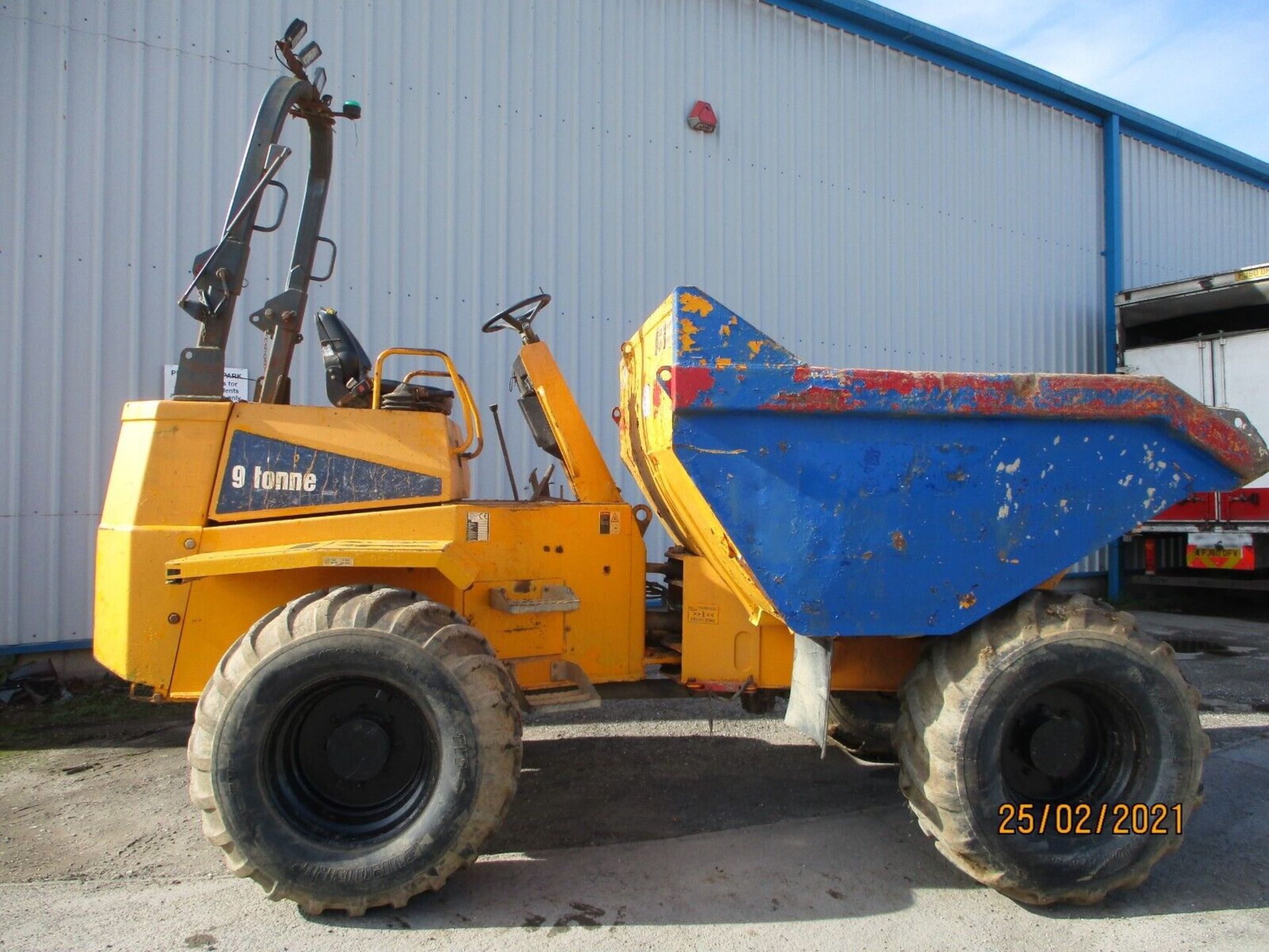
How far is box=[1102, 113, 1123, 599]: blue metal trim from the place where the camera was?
11.6 metres

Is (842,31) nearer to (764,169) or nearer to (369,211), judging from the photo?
(764,169)

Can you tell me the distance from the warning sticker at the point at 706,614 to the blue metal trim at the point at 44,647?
4.92 meters

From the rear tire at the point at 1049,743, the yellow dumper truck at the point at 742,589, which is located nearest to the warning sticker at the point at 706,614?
the yellow dumper truck at the point at 742,589

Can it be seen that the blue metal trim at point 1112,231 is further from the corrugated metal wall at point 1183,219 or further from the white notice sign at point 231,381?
the white notice sign at point 231,381

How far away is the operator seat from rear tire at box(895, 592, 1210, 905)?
2.54 m

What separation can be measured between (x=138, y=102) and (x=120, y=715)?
182 inches

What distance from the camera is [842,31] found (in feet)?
31.5

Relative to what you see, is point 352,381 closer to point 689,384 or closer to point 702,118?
point 689,384

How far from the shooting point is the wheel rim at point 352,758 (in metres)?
3.10

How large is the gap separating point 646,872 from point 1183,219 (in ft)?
45.9

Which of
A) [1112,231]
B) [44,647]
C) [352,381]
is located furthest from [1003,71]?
[44,647]

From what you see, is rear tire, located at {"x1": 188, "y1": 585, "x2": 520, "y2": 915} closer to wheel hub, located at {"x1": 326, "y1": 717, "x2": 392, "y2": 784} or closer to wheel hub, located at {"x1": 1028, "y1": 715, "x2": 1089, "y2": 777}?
wheel hub, located at {"x1": 326, "y1": 717, "x2": 392, "y2": 784}

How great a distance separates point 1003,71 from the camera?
1065 centimetres
